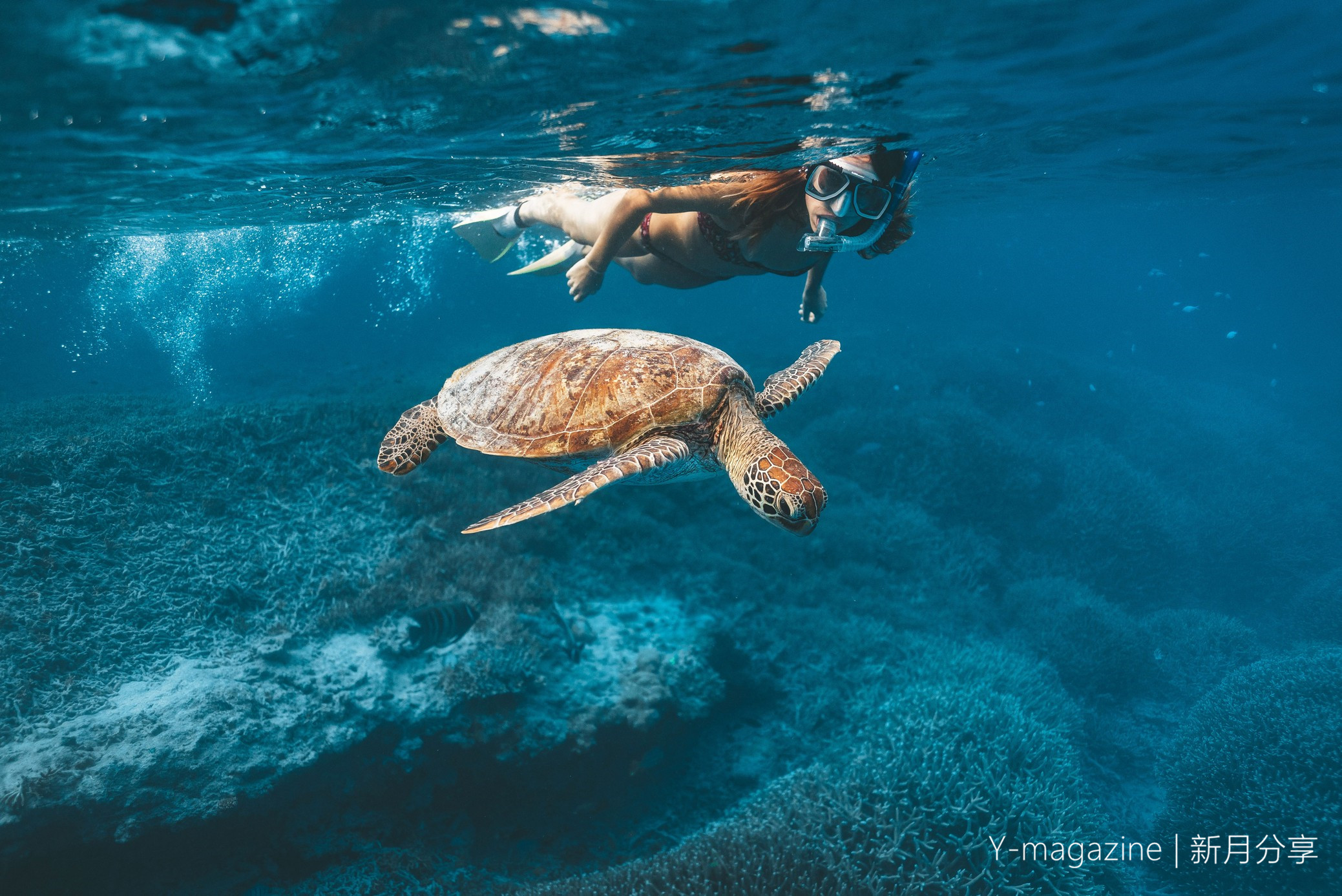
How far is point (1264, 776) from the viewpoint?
6.00 meters

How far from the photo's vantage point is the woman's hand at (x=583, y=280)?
4164 millimetres

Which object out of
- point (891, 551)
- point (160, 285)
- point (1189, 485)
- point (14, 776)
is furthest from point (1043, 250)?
point (160, 285)

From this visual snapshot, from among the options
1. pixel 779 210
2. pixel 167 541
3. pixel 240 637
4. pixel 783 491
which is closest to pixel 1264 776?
pixel 783 491

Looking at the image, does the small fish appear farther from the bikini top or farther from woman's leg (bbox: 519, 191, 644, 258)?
the bikini top

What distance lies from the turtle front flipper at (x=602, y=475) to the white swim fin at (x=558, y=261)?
109 inches

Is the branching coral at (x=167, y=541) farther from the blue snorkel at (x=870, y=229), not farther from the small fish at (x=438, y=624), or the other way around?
the blue snorkel at (x=870, y=229)

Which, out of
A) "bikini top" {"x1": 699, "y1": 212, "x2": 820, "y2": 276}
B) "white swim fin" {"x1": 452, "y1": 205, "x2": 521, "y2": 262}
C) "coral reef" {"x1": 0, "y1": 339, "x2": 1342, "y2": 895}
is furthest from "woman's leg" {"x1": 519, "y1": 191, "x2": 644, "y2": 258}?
"coral reef" {"x1": 0, "y1": 339, "x2": 1342, "y2": 895}

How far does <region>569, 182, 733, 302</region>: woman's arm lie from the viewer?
4270 mm

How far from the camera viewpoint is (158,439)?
25.0ft

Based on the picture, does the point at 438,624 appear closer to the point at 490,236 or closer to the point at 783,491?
the point at 783,491

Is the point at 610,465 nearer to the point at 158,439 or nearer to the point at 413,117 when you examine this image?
the point at 413,117

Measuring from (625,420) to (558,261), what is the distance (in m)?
2.66

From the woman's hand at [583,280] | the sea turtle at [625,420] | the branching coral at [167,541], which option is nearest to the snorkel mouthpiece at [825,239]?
the sea turtle at [625,420]

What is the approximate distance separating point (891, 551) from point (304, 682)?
839cm
